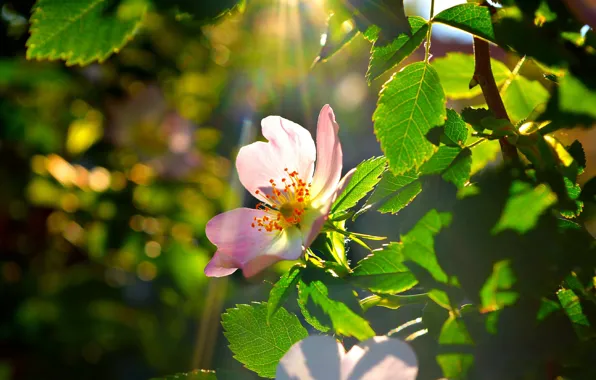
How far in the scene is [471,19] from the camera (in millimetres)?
473

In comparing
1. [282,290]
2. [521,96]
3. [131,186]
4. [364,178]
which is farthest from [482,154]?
[131,186]

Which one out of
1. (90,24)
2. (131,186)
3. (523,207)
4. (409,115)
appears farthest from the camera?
(131,186)

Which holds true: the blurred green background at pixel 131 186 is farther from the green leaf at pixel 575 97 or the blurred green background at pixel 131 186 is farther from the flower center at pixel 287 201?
the green leaf at pixel 575 97

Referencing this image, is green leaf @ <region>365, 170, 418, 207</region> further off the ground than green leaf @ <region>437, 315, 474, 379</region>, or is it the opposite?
green leaf @ <region>365, 170, 418, 207</region>

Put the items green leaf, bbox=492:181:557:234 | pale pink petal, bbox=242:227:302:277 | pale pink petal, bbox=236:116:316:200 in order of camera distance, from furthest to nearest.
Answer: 1. pale pink petal, bbox=236:116:316:200
2. pale pink petal, bbox=242:227:302:277
3. green leaf, bbox=492:181:557:234

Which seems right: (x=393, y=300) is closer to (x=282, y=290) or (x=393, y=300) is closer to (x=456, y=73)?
(x=282, y=290)

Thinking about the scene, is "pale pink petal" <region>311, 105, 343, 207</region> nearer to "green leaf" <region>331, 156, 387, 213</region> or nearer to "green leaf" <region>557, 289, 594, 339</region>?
"green leaf" <region>331, 156, 387, 213</region>

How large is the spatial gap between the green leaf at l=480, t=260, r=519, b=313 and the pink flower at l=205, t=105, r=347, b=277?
0.49 feet

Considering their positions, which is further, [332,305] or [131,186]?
[131,186]

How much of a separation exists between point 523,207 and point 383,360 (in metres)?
0.13

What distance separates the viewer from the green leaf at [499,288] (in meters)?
0.38

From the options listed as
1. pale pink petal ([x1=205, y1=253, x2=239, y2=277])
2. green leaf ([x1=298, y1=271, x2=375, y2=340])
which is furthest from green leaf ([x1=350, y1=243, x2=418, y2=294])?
pale pink petal ([x1=205, y1=253, x2=239, y2=277])

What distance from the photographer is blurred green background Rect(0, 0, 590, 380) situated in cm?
170

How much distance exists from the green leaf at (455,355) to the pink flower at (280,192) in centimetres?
14
